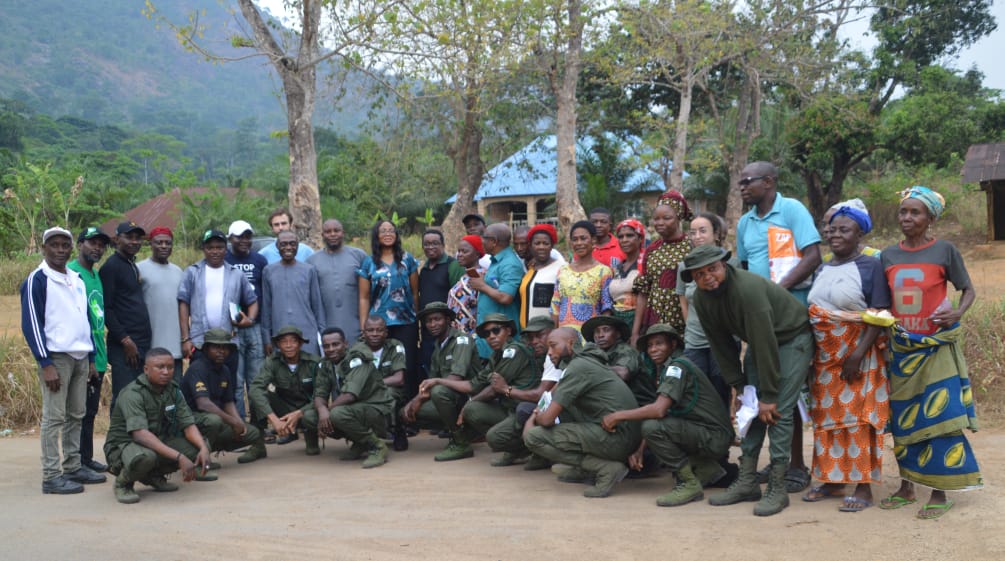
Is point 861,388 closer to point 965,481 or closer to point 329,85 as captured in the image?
point 965,481

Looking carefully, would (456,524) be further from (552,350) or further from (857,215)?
(857,215)

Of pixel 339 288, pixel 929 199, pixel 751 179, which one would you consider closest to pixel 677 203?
pixel 751 179

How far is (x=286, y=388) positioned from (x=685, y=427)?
3398 mm

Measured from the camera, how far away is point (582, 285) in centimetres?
651

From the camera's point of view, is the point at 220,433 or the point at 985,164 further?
the point at 985,164

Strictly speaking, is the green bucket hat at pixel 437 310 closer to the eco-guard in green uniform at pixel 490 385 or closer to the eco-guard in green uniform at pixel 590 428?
the eco-guard in green uniform at pixel 490 385

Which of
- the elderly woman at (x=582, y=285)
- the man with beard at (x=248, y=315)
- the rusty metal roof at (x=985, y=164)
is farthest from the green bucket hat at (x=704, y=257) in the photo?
the rusty metal roof at (x=985, y=164)

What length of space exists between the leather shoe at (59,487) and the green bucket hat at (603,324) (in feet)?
12.3

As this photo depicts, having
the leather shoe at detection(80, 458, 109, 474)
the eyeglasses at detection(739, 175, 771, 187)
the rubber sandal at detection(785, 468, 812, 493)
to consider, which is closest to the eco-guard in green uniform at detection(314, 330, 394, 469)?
the leather shoe at detection(80, 458, 109, 474)

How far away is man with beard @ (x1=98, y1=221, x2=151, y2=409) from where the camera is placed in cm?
656

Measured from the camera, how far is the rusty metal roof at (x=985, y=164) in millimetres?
16000

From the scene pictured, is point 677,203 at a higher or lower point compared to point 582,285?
higher

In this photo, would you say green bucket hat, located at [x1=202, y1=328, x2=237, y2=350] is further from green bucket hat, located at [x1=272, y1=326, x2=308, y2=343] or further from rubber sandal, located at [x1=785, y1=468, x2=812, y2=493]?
rubber sandal, located at [x1=785, y1=468, x2=812, y2=493]

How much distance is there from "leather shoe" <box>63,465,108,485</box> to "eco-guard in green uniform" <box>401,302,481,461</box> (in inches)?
90.4
